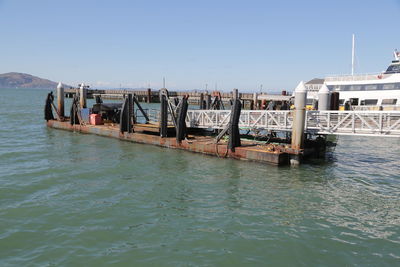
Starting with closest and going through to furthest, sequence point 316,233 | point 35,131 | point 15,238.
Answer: point 15,238 → point 316,233 → point 35,131

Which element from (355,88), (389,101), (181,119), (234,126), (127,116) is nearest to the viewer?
(234,126)

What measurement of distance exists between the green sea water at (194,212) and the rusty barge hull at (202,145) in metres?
0.53

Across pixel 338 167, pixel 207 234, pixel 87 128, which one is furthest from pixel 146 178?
pixel 87 128

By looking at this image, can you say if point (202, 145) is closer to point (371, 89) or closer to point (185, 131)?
point (185, 131)

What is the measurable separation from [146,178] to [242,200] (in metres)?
4.59

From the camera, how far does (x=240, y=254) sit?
307 inches

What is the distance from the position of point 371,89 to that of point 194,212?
2867cm

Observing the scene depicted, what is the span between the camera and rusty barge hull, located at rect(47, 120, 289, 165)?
53.6ft

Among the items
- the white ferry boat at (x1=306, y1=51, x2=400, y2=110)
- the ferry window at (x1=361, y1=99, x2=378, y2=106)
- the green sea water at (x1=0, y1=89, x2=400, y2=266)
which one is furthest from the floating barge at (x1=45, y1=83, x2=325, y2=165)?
the ferry window at (x1=361, y1=99, x2=378, y2=106)

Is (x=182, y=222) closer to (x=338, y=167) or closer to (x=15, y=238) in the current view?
(x=15, y=238)

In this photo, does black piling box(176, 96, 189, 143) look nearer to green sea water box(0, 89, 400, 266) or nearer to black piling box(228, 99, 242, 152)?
green sea water box(0, 89, 400, 266)

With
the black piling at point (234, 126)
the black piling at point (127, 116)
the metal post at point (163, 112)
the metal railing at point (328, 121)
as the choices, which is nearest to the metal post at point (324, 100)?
the metal railing at point (328, 121)

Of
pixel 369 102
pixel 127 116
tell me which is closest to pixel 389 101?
pixel 369 102

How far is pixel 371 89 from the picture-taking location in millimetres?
32188
